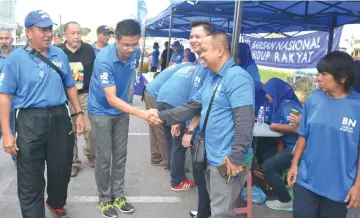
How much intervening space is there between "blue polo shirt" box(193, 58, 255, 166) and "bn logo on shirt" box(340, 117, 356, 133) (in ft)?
1.89

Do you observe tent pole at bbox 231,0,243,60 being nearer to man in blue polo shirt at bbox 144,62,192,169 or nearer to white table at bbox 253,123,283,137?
white table at bbox 253,123,283,137

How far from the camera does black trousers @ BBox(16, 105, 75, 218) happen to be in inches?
104

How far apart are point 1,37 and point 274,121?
367 centimetres

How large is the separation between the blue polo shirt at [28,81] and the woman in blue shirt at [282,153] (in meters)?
2.19

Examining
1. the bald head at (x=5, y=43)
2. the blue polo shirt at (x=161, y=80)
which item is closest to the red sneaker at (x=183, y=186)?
the blue polo shirt at (x=161, y=80)

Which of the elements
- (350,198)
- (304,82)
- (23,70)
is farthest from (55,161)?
(304,82)

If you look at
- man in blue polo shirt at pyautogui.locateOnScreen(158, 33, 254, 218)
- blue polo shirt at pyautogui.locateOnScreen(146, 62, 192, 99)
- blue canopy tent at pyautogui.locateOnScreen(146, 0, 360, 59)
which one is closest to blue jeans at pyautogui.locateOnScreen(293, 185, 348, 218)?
man in blue polo shirt at pyautogui.locateOnScreen(158, 33, 254, 218)

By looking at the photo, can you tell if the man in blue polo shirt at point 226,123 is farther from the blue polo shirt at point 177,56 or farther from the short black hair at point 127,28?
the blue polo shirt at point 177,56

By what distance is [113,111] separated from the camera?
3164 millimetres

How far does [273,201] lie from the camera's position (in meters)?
3.71

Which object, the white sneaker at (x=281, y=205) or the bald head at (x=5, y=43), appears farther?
the bald head at (x=5, y=43)

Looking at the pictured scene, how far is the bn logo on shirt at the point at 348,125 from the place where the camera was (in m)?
2.10

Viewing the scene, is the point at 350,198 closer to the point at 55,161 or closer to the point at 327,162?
the point at 327,162

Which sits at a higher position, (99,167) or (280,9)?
(280,9)
